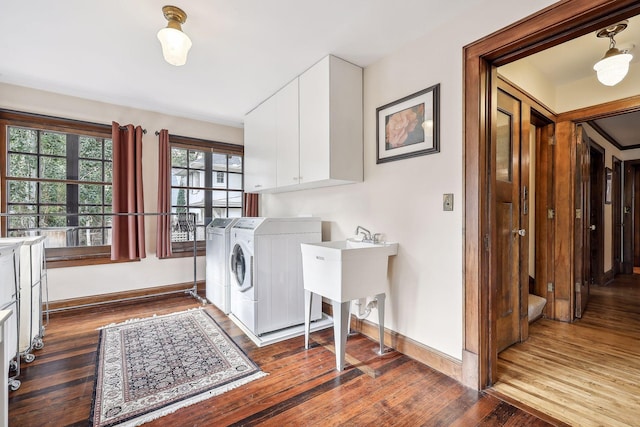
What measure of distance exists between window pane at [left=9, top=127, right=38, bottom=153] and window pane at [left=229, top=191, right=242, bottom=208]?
216 cm

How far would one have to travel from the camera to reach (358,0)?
1818mm

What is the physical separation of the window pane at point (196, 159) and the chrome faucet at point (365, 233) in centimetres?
265

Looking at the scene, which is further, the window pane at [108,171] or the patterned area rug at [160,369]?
the window pane at [108,171]

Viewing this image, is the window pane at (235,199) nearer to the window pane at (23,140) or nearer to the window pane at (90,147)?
the window pane at (90,147)

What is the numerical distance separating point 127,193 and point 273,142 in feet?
6.07

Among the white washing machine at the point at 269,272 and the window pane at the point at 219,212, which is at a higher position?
the window pane at the point at 219,212

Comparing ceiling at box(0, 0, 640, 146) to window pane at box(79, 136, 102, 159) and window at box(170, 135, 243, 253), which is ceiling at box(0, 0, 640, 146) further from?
window at box(170, 135, 243, 253)

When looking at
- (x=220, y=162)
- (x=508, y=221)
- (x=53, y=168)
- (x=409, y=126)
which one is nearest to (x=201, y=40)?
(x=409, y=126)

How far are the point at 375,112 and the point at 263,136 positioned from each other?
4.78 ft

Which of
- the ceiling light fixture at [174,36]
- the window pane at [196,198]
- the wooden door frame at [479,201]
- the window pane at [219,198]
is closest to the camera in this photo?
the wooden door frame at [479,201]

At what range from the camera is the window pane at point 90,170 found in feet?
11.0

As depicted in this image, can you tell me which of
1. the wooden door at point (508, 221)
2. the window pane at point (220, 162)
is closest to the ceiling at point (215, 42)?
the wooden door at point (508, 221)

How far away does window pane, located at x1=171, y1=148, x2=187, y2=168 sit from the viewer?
3.89 metres

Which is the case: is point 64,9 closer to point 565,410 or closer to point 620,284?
point 565,410
